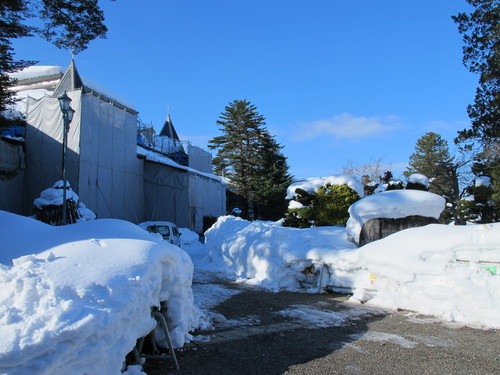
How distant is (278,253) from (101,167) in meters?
15.1

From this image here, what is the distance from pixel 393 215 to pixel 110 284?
28.8 ft

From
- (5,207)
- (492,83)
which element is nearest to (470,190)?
(492,83)

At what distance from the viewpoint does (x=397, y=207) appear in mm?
11031

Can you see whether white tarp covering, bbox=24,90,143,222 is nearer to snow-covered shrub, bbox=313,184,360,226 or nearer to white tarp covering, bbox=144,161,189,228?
white tarp covering, bbox=144,161,189,228

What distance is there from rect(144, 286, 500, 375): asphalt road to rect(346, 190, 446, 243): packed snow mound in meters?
3.65

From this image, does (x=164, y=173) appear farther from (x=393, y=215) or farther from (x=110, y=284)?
(x=110, y=284)

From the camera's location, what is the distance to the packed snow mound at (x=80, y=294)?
325 centimetres

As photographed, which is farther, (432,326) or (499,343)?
(432,326)

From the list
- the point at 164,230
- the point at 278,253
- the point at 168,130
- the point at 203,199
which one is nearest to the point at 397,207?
the point at 278,253

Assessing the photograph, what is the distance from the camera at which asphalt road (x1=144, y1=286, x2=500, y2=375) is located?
4684 mm

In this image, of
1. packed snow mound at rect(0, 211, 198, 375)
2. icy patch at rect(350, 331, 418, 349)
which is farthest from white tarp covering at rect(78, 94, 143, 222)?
icy patch at rect(350, 331, 418, 349)

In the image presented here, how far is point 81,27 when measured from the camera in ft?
35.9

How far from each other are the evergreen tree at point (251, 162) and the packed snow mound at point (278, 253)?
889 inches

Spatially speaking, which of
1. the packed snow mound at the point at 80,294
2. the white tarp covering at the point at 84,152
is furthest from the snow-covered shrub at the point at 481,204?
the packed snow mound at the point at 80,294
